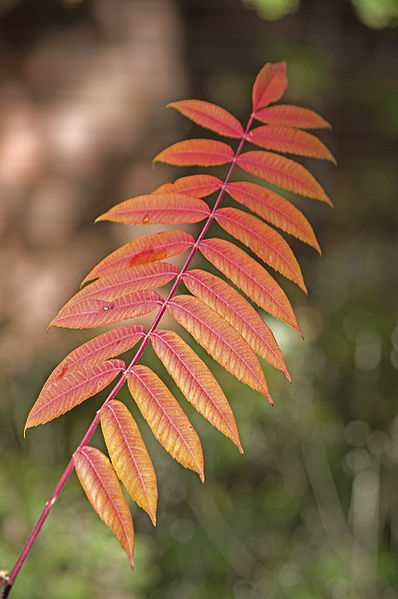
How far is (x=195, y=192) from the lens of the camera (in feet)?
1.53

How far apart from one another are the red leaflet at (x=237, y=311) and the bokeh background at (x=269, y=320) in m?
1.10

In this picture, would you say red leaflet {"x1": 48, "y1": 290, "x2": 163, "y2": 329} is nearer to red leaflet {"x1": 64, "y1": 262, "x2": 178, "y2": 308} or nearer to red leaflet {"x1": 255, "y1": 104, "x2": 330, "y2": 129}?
red leaflet {"x1": 64, "y1": 262, "x2": 178, "y2": 308}

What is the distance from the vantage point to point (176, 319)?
400 millimetres

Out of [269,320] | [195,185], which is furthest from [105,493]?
[269,320]

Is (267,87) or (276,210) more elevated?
(267,87)

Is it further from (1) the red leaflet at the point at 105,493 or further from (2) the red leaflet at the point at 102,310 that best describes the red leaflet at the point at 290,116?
(1) the red leaflet at the point at 105,493

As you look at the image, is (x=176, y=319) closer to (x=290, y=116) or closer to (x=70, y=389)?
(x=70, y=389)

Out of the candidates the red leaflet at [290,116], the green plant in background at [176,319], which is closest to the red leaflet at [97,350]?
the green plant in background at [176,319]

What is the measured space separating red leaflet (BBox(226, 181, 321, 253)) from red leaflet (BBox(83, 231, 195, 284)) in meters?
0.06

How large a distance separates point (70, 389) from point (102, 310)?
6 centimetres

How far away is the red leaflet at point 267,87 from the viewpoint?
49cm

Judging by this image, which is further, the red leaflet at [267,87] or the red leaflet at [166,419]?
the red leaflet at [267,87]

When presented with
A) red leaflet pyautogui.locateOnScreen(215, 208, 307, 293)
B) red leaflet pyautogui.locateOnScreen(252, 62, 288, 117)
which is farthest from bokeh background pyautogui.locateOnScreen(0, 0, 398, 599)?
red leaflet pyautogui.locateOnScreen(215, 208, 307, 293)

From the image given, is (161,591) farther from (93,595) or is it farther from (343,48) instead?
(343,48)
